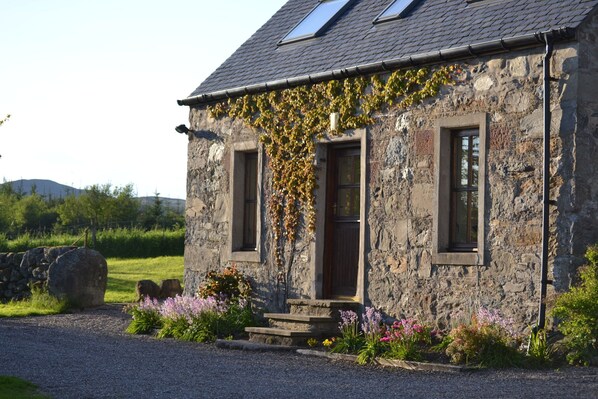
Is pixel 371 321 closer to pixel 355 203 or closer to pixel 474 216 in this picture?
pixel 474 216

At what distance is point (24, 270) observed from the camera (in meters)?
20.3

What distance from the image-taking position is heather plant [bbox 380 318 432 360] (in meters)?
11.2

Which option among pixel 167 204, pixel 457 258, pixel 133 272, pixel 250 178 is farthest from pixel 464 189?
pixel 167 204

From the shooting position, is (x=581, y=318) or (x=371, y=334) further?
(x=371, y=334)

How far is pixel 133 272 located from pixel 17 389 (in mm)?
19203

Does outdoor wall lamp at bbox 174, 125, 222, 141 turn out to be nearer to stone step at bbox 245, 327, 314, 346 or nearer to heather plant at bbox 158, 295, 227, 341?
heather plant at bbox 158, 295, 227, 341

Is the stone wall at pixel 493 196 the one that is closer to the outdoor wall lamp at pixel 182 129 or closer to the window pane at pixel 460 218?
the window pane at pixel 460 218

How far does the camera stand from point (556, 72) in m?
10.9

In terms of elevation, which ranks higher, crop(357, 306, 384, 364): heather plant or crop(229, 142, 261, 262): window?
crop(229, 142, 261, 262): window

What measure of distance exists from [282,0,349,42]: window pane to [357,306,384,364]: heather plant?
475 centimetres

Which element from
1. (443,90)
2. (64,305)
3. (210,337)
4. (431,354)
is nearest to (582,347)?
(431,354)

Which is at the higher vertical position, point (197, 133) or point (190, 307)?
point (197, 133)

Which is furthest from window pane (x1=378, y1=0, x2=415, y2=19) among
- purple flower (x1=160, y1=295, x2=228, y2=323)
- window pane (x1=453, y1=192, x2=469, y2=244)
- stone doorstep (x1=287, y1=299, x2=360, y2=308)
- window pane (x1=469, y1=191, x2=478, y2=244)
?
purple flower (x1=160, y1=295, x2=228, y2=323)

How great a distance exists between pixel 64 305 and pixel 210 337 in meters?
5.66
